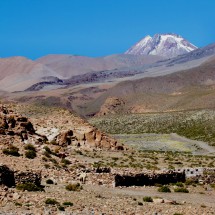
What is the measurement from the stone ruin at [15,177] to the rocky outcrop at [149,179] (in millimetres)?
5666

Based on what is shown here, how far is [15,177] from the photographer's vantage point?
20.4 m

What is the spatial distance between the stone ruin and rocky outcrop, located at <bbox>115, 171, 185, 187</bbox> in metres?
5.67

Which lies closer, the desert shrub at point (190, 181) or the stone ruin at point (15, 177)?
the stone ruin at point (15, 177)

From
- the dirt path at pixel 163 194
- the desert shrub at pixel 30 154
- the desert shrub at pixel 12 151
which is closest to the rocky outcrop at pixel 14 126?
the desert shrub at pixel 30 154

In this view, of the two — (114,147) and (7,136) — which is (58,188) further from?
(114,147)

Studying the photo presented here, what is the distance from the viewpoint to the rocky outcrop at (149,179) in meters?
26.4

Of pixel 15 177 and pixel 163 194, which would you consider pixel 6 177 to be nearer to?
pixel 15 177

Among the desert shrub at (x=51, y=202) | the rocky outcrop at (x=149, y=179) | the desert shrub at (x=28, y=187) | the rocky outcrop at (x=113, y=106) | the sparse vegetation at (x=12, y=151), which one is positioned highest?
the rocky outcrop at (x=113, y=106)

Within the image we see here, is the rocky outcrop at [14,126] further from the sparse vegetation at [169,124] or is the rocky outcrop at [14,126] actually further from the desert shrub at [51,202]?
the sparse vegetation at [169,124]

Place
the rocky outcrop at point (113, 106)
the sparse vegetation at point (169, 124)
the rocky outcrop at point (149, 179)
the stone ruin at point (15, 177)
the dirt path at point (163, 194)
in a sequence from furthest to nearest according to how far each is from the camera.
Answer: the rocky outcrop at point (113, 106) < the sparse vegetation at point (169, 124) < the rocky outcrop at point (149, 179) < the dirt path at point (163, 194) < the stone ruin at point (15, 177)

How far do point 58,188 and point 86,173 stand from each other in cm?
404

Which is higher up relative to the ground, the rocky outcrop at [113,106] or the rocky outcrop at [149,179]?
the rocky outcrop at [113,106]

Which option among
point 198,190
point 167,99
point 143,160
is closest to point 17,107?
point 143,160

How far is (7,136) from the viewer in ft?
106
